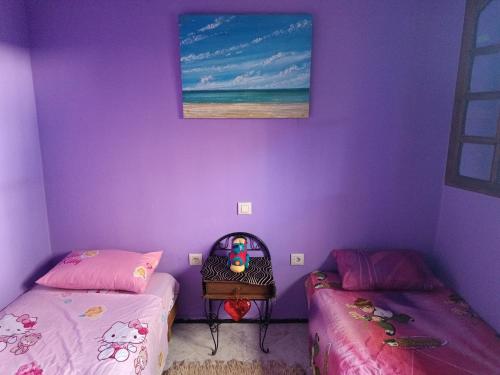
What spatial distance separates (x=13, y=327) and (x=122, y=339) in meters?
0.62

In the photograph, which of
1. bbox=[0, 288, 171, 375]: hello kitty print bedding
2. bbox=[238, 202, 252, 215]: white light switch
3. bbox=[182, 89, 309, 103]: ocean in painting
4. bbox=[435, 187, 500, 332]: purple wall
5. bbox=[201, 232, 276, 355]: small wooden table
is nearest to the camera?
bbox=[0, 288, 171, 375]: hello kitty print bedding

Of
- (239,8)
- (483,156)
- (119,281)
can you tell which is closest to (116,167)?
(119,281)

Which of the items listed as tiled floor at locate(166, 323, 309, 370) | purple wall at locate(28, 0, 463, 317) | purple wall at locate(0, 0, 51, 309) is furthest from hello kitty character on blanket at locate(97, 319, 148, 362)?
purple wall at locate(0, 0, 51, 309)

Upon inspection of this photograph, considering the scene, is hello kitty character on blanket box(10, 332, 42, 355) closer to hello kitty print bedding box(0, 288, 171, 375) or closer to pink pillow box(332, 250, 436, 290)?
hello kitty print bedding box(0, 288, 171, 375)

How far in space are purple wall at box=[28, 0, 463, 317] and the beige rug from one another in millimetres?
508

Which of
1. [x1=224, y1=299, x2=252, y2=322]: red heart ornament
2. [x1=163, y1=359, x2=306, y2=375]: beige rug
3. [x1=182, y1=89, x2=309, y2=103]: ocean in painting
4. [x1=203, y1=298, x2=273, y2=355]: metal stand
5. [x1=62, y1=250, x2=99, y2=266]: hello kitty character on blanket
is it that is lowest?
[x1=163, y1=359, x2=306, y2=375]: beige rug

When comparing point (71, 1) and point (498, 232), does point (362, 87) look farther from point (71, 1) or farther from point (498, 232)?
point (71, 1)

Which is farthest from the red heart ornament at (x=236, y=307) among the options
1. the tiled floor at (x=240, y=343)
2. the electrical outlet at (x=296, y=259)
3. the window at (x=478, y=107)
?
the window at (x=478, y=107)

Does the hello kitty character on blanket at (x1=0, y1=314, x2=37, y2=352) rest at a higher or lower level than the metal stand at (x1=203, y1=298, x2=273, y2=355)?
Answer: higher

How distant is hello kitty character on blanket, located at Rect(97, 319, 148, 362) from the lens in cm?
156

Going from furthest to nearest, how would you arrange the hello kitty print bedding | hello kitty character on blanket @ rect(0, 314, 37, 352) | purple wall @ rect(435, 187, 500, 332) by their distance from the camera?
purple wall @ rect(435, 187, 500, 332) < hello kitty character on blanket @ rect(0, 314, 37, 352) < the hello kitty print bedding

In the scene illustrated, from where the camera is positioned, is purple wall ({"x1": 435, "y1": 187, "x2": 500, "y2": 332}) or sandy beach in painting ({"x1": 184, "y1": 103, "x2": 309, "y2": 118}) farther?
sandy beach in painting ({"x1": 184, "y1": 103, "x2": 309, "y2": 118})

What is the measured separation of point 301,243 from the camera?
249 cm

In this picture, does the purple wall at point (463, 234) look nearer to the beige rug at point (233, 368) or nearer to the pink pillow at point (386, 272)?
the pink pillow at point (386, 272)
